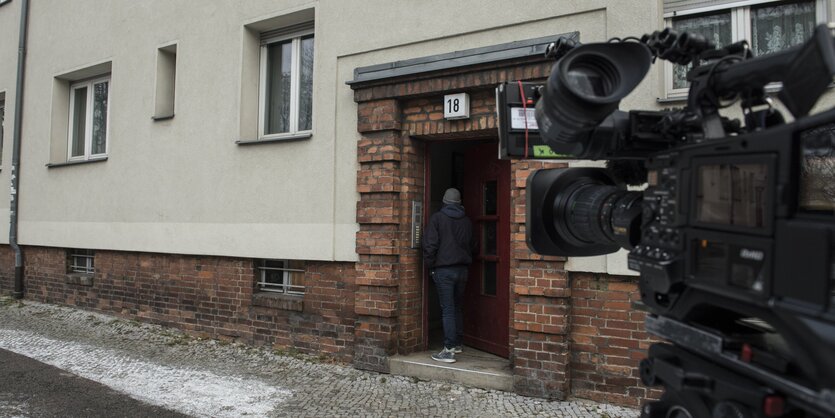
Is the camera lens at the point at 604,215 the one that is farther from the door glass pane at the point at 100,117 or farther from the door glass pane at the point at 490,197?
the door glass pane at the point at 100,117

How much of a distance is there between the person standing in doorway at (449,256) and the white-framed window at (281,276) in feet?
5.45

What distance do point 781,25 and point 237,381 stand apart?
5.50m

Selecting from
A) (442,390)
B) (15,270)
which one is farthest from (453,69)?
(15,270)

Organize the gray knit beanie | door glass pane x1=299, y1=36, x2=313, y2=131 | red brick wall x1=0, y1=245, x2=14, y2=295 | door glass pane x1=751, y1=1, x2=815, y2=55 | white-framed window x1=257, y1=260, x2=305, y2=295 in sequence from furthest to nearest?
red brick wall x1=0, y1=245, x2=14, y2=295 < door glass pane x1=299, y1=36, x2=313, y2=131 < white-framed window x1=257, y1=260, x2=305, y2=295 < the gray knit beanie < door glass pane x1=751, y1=1, x2=815, y2=55

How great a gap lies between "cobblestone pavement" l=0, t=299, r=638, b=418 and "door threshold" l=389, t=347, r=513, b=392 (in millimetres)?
79

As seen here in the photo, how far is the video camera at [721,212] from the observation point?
143cm

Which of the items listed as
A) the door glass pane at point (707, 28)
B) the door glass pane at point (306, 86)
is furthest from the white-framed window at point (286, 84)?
the door glass pane at point (707, 28)

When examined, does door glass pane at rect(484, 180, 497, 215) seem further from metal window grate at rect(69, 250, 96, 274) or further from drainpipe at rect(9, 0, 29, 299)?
drainpipe at rect(9, 0, 29, 299)

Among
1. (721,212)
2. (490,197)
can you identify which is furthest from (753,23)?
(721,212)

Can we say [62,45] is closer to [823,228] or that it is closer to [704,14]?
[704,14]

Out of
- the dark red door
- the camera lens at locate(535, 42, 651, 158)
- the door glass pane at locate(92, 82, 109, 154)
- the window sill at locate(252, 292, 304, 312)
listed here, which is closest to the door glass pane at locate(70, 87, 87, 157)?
the door glass pane at locate(92, 82, 109, 154)

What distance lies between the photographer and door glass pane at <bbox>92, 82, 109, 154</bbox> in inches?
357

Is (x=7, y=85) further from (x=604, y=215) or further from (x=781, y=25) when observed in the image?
(x=781, y=25)

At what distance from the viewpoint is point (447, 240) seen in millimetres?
5598
